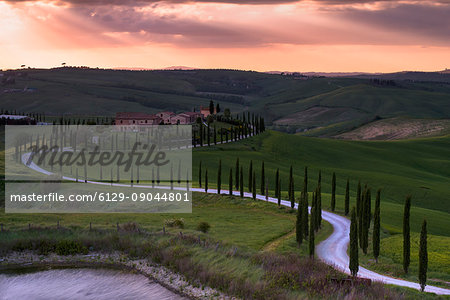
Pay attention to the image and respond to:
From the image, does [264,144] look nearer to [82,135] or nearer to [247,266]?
[82,135]

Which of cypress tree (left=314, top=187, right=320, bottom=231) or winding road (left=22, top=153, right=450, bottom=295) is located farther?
cypress tree (left=314, top=187, right=320, bottom=231)

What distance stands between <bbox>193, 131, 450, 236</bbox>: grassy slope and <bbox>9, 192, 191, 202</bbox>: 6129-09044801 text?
950 inches

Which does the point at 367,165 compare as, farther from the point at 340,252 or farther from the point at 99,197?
the point at 340,252

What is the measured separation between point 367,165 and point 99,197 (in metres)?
104

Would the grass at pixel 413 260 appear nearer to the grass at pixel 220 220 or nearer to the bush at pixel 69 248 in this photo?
the grass at pixel 220 220

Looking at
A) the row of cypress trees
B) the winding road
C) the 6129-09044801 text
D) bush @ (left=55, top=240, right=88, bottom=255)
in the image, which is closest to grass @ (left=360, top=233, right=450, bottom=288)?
the row of cypress trees

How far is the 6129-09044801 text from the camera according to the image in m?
84.0

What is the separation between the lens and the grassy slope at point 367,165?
10700 cm

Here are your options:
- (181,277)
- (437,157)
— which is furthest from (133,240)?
(437,157)

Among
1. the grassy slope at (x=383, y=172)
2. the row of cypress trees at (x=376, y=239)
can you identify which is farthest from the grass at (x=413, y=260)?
the row of cypress trees at (x=376, y=239)

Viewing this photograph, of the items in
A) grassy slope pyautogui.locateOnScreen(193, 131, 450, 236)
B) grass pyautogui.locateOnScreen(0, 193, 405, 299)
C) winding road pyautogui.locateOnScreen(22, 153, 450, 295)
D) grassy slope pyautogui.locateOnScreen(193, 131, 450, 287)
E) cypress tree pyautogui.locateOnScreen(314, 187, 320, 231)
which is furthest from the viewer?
grassy slope pyautogui.locateOnScreen(193, 131, 450, 236)

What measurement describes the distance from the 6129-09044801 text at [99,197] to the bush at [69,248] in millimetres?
29156

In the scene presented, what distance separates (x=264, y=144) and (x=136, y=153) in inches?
2311

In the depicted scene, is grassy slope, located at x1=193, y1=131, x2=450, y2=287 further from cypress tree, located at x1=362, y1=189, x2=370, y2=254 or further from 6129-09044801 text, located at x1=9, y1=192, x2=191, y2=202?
6129-09044801 text, located at x1=9, y1=192, x2=191, y2=202
